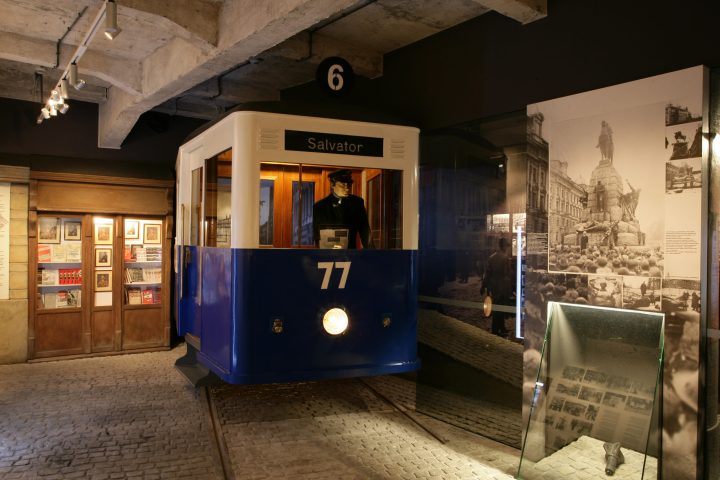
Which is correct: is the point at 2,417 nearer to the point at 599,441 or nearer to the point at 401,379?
the point at 401,379

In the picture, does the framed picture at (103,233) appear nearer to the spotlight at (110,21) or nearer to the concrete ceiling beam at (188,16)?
the concrete ceiling beam at (188,16)

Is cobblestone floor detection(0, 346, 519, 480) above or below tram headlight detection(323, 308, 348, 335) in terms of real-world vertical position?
below

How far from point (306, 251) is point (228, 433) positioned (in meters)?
2.04

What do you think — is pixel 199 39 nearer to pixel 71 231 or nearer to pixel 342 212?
pixel 342 212

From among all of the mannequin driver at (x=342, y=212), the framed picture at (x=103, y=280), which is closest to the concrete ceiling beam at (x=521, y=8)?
the mannequin driver at (x=342, y=212)

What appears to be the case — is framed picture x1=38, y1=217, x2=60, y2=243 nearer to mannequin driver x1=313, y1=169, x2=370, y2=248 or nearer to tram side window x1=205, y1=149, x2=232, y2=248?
tram side window x1=205, y1=149, x2=232, y2=248

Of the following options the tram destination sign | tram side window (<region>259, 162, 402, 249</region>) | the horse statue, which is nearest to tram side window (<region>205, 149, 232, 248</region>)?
tram side window (<region>259, 162, 402, 249</region>)

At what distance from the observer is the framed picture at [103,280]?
345 inches

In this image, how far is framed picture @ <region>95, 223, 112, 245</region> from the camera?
874cm

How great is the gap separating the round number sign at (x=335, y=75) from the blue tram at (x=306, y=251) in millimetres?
1615

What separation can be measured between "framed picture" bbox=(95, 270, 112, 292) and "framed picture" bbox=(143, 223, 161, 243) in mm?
764

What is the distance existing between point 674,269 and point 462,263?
227cm

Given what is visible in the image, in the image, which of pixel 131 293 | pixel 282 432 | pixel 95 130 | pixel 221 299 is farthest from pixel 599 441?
pixel 95 130

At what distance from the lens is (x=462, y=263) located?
19.3 ft
